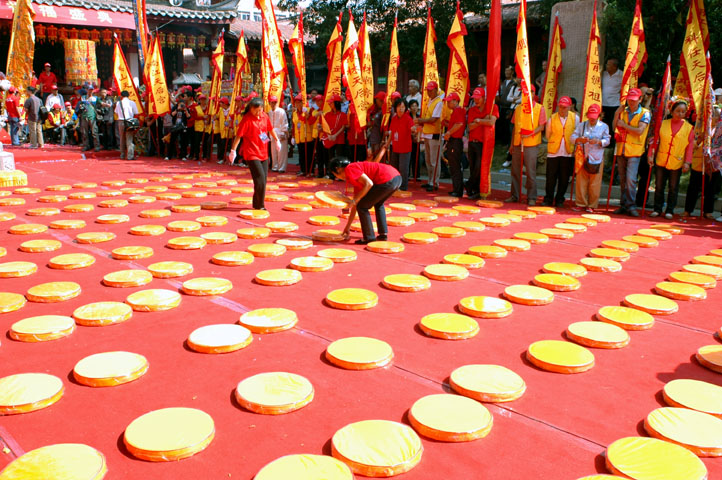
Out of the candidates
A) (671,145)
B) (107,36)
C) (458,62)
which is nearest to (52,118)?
(107,36)

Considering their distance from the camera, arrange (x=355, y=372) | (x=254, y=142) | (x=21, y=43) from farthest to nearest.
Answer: (x=21, y=43)
(x=254, y=142)
(x=355, y=372)

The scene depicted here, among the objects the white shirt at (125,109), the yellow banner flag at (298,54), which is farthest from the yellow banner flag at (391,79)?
the white shirt at (125,109)

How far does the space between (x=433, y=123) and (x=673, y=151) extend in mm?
4054

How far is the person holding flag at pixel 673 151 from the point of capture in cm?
780

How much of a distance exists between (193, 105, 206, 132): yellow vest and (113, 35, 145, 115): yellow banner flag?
1.58 m

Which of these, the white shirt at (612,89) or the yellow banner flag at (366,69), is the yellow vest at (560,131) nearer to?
the white shirt at (612,89)

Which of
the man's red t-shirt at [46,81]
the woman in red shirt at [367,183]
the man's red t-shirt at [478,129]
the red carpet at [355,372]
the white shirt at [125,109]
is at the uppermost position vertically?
the man's red t-shirt at [46,81]

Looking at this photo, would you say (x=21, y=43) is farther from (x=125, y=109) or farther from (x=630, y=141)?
(x=630, y=141)

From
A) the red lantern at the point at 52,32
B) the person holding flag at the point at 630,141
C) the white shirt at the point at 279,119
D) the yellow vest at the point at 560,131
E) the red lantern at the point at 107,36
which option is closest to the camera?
the person holding flag at the point at 630,141

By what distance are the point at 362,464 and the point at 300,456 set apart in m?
0.26

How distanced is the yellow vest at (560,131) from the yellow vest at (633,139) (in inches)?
27.7

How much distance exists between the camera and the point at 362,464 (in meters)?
2.30

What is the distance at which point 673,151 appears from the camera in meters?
7.86

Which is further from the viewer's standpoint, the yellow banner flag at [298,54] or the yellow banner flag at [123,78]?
the yellow banner flag at [123,78]
